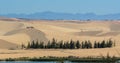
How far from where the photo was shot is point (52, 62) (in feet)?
189

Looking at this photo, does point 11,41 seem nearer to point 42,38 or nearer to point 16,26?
point 42,38

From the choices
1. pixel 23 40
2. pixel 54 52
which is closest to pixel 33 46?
pixel 54 52

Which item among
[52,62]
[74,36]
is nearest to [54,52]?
[52,62]

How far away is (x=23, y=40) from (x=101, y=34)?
2249 cm

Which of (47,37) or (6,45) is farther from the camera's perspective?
(47,37)

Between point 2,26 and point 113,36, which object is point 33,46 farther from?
point 2,26

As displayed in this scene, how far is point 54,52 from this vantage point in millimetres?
75562

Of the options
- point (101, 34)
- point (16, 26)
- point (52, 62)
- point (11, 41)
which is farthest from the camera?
point (16, 26)

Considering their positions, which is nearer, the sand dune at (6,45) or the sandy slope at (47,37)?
the sandy slope at (47,37)

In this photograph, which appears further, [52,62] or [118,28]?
[118,28]

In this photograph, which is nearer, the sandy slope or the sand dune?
the sandy slope

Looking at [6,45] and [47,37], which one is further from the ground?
[47,37]

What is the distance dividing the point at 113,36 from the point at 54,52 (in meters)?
36.1

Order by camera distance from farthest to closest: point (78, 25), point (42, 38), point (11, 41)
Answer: point (78, 25) < point (42, 38) < point (11, 41)
